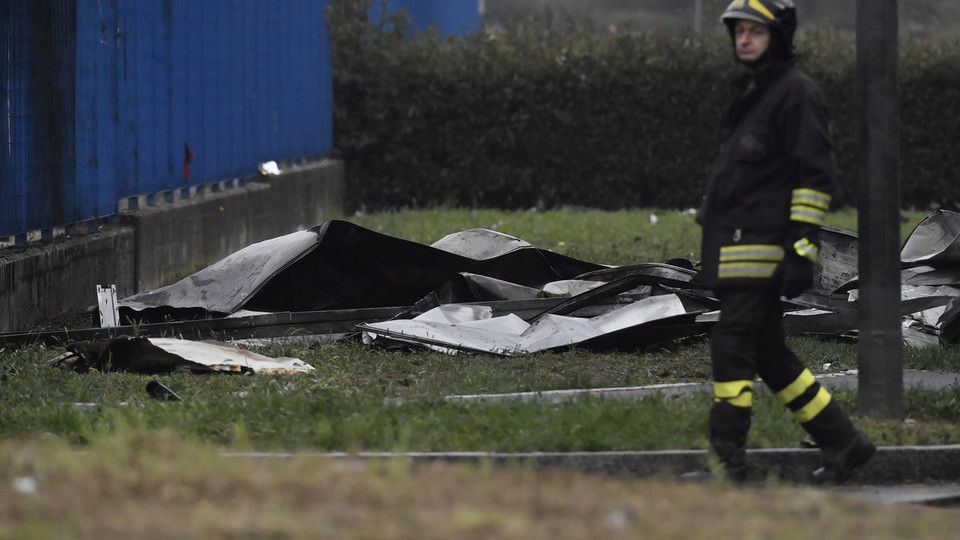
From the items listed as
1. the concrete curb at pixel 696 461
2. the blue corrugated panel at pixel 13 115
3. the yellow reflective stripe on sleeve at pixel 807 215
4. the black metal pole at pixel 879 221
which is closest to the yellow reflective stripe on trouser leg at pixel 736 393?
the concrete curb at pixel 696 461

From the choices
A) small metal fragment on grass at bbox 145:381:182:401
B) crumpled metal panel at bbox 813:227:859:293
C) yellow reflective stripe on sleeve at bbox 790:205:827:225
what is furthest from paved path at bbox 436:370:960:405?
crumpled metal panel at bbox 813:227:859:293

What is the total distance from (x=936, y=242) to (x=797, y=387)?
5047mm

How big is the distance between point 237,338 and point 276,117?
9.83 m

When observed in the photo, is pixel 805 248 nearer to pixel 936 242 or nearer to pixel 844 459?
pixel 844 459

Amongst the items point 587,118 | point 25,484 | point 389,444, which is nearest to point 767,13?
point 389,444

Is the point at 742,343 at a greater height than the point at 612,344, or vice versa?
the point at 742,343

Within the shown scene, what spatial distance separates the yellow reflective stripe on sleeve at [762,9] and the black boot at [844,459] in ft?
5.43

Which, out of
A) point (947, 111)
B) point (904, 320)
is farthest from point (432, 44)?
point (904, 320)

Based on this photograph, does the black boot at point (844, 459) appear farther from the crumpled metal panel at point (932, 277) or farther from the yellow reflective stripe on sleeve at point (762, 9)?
the crumpled metal panel at point (932, 277)

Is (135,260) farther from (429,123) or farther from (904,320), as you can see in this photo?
(429,123)

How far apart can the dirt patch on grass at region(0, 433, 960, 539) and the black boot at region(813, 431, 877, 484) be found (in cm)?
107

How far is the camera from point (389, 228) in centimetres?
1764

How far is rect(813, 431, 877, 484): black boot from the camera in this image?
630cm

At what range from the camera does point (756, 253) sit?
622cm
